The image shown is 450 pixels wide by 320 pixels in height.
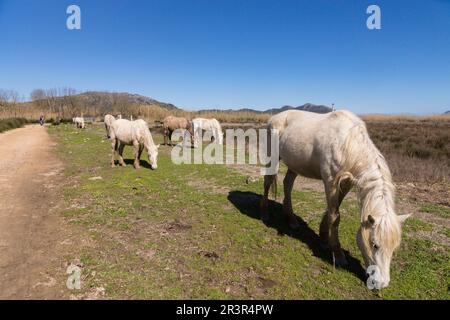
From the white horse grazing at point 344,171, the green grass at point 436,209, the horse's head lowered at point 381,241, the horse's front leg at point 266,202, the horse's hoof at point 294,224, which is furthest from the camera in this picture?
the green grass at point 436,209

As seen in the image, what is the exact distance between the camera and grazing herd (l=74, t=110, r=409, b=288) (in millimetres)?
3893

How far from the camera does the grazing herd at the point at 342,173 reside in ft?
12.8

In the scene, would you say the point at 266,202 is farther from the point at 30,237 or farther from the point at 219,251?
the point at 30,237

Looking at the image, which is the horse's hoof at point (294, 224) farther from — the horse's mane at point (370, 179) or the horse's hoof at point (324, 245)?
the horse's mane at point (370, 179)

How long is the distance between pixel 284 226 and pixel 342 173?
92.1 inches

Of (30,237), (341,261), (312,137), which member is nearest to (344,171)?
(312,137)

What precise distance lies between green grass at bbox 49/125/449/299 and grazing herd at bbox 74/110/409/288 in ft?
1.81

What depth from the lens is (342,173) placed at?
15.5 ft

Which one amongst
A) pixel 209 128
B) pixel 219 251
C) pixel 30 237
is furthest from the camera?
pixel 209 128

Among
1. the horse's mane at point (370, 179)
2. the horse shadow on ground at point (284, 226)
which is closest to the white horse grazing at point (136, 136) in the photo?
the horse shadow on ground at point (284, 226)

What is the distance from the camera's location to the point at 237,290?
4219 millimetres

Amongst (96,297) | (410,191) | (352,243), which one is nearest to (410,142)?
(410,191)

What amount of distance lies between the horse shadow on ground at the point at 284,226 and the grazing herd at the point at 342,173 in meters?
0.17

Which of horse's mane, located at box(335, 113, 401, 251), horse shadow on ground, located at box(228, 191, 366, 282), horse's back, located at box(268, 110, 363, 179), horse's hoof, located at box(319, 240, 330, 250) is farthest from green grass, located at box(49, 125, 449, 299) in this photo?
horse's back, located at box(268, 110, 363, 179)
